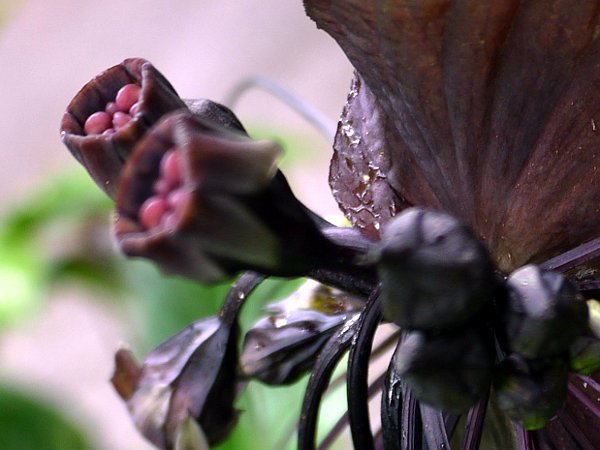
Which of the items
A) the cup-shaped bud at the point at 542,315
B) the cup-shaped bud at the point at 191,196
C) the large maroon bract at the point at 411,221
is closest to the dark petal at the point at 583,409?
the large maroon bract at the point at 411,221

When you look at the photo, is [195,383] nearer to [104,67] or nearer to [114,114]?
[114,114]

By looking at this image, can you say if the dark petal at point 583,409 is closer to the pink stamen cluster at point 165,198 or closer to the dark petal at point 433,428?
the dark petal at point 433,428

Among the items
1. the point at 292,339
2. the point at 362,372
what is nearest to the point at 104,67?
the point at 292,339

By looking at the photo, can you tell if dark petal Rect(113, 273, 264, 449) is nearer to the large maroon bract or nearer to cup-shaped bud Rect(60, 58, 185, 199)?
the large maroon bract

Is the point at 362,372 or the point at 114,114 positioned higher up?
the point at 114,114

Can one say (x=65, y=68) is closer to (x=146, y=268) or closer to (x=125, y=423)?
(x=125, y=423)

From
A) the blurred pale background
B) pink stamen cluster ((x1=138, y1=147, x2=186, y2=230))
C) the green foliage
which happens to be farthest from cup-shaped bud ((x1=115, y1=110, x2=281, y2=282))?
the blurred pale background

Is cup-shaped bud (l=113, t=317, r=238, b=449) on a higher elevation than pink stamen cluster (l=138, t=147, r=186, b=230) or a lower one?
lower
